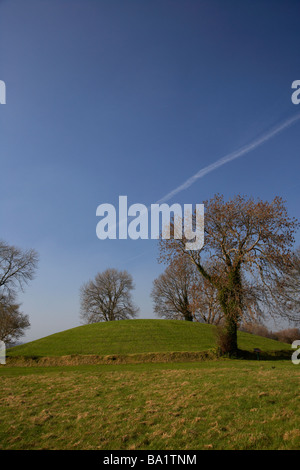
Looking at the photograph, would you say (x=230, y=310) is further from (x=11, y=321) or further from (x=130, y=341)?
(x=11, y=321)

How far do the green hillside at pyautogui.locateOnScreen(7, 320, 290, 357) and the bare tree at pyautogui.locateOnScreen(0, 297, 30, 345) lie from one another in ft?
38.3

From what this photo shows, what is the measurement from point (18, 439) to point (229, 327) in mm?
20537

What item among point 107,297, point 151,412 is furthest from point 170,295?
point 151,412

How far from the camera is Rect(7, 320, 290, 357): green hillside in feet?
89.2

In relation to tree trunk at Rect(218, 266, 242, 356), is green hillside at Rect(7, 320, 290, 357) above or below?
below

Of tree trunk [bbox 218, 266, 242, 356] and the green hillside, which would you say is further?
the green hillside

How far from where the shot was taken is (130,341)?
97.8 ft

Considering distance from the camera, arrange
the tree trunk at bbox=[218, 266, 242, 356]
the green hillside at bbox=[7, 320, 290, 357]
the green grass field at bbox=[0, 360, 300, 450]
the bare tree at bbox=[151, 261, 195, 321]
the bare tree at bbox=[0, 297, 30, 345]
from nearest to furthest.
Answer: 1. the green grass field at bbox=[0, 360, 300, 450]
2. the tree trunk at bbox=[218, 266, 242, 356]
3. the green hillside at bbox=[7, 320, 290, 357]
4. the bare tree at bbox=[0, 297, 30, 345]
5. the bare tree at bbox=[151, 261, 195, 321]

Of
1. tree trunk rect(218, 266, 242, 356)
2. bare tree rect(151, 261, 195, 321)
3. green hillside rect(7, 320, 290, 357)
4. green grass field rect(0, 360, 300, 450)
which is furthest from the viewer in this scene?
bare tree rect(151, 261, 195, 321)

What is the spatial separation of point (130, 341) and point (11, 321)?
1067 inches

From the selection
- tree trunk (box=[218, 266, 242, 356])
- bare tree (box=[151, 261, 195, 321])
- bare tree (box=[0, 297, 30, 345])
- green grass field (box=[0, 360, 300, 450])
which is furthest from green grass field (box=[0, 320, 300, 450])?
bare tree (box=[151, 261, 195, 321])

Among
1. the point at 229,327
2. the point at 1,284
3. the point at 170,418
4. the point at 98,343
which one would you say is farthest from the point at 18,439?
the point at 1,284

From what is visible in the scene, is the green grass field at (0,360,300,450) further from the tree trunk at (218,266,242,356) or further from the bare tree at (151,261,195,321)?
the bare tree at (151,261,195,321)
